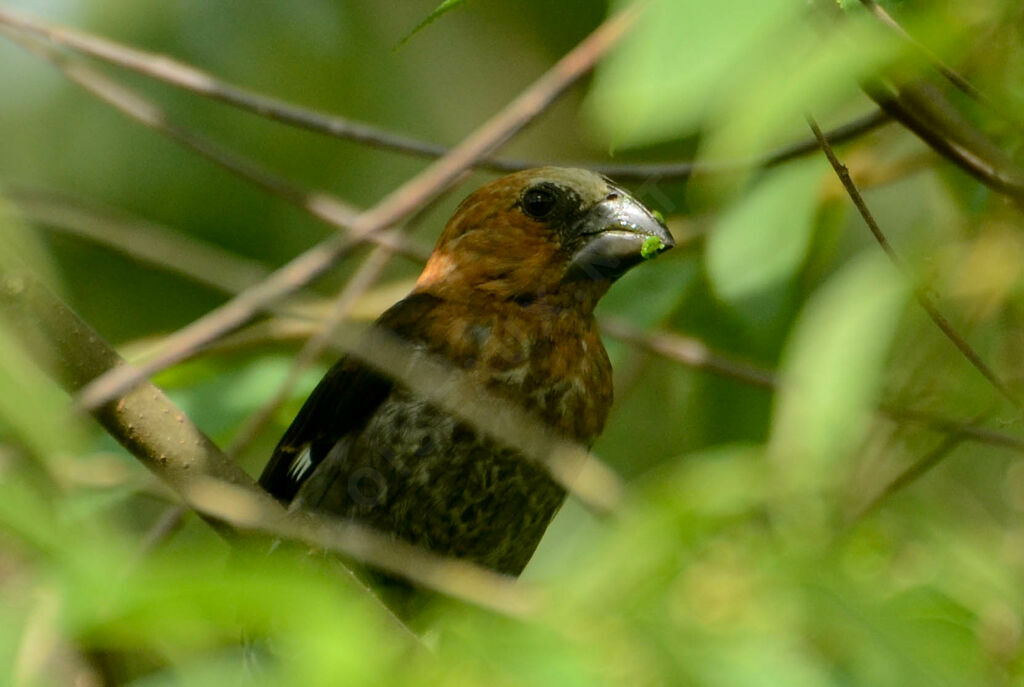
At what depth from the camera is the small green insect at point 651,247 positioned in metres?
3.12

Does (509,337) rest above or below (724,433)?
above

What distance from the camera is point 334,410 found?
3340 millimetres

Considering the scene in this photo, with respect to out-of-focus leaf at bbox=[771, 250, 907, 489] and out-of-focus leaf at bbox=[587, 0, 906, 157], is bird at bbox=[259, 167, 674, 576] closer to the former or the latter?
out-of-focus leaf at bbox=[771, 250, 907, 489]

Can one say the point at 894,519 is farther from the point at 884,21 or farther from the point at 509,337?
the point at 509,337

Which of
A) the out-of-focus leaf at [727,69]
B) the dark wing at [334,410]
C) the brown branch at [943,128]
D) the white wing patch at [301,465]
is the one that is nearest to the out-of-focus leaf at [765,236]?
the brown branch at [943,128]

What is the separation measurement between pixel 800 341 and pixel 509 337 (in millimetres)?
662

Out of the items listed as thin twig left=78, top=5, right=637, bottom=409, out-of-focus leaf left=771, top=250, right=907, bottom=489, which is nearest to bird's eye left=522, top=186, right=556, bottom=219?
thin twig left=78, top=5, right=637, bottom=409

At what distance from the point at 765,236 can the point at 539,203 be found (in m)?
0.60

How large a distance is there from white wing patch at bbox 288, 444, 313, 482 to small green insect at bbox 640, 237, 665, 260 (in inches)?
37.4

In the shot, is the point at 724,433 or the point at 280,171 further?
the point at 280,171

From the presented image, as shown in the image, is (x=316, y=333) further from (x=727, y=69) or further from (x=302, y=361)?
(x=727, y=69)

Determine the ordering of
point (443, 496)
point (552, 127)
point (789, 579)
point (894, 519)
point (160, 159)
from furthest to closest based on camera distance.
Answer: point (160, 159), point (552, 127), point (443, 496), point (894, 519), point (789, 579)

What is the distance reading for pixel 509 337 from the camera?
10.5 feet

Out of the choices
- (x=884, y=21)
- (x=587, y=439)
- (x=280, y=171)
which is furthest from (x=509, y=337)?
(x=280, y=171)
